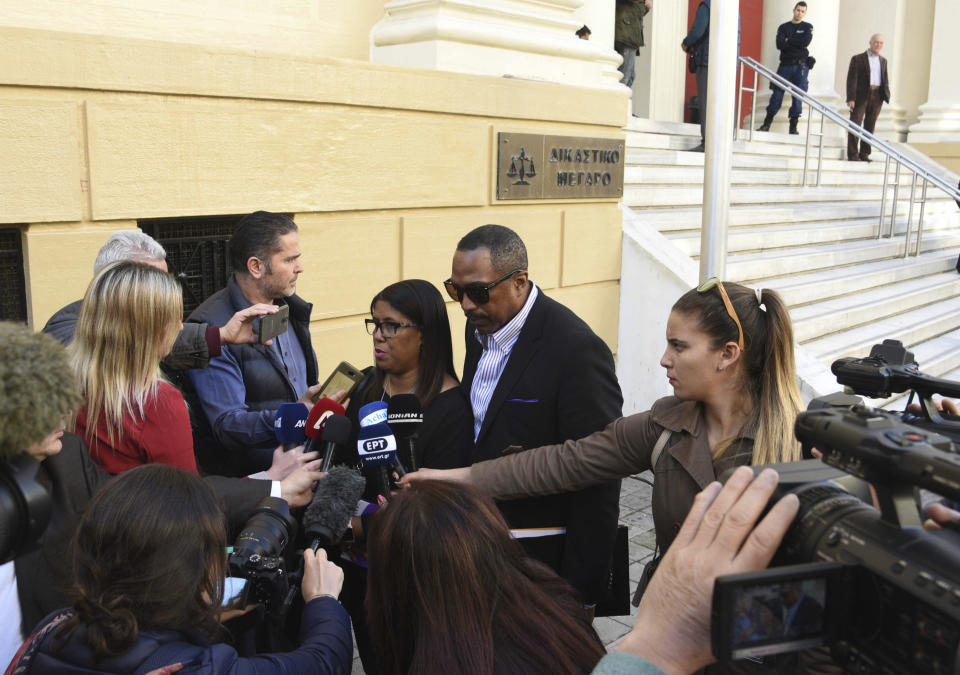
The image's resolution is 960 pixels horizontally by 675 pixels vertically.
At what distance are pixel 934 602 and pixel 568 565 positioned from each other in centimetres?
209

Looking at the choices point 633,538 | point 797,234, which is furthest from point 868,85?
point 633,538

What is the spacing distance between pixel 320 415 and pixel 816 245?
26.8 feet

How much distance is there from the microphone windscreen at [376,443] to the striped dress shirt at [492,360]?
2.20 feet

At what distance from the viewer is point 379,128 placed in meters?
5.69

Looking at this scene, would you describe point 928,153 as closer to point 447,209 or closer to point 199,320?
point 447,209

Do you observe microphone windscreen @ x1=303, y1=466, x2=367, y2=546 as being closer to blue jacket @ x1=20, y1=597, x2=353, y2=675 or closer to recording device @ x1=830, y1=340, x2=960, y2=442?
blue jacket @ x1=20, y1=597, x2=353, y2=675

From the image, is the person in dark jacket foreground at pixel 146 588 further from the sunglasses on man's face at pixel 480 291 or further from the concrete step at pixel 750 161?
the concrete step at pixel 750 161

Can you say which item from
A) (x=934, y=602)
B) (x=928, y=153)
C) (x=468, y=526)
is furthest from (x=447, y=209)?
(x=928, y=153)

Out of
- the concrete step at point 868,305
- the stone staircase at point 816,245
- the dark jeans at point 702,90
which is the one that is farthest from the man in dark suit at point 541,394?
the dark jeans at point 702,90

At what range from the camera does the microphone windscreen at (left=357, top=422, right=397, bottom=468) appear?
2448mm

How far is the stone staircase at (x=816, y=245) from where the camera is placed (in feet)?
26.3

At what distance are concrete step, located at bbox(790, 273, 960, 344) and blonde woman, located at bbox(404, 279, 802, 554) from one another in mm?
4894

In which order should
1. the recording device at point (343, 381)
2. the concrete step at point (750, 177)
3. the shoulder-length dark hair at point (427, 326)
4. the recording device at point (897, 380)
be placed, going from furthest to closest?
the concrete step at point (750, 177) < the shoulder-length dark hair at point (427, 326) < the recording device at point (343, 381) < the recording device at point (897, 380)

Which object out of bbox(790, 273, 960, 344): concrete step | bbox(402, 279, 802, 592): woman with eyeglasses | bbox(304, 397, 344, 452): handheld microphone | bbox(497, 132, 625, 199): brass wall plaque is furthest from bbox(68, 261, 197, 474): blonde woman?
bbox(790, 273, 960, 344): concrete step
